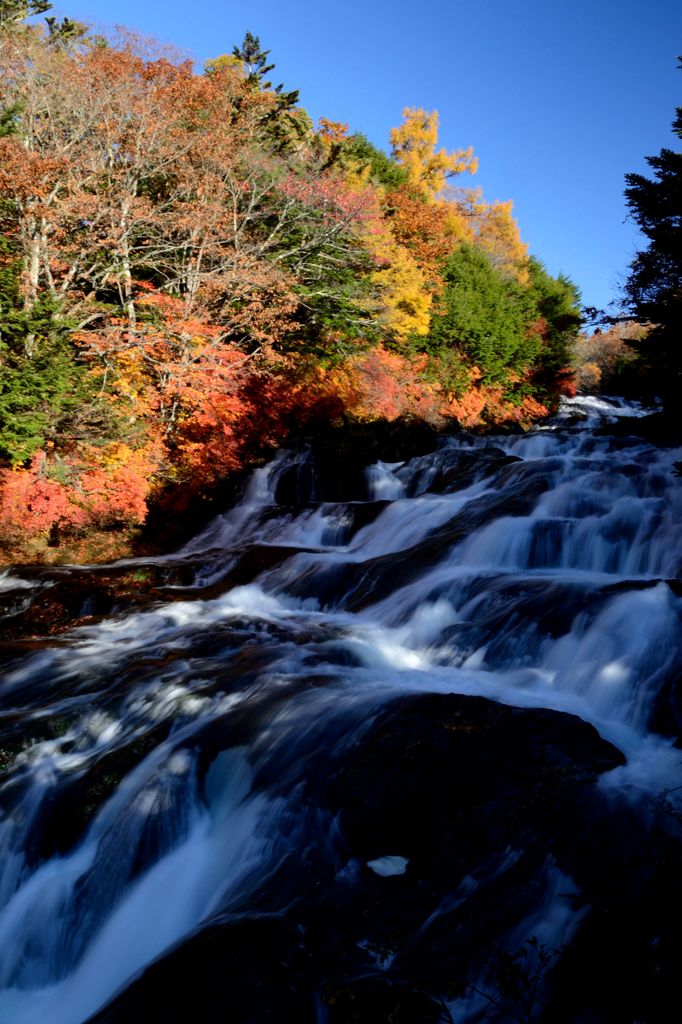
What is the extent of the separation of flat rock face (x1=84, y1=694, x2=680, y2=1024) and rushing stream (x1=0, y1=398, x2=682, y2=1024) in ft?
0.04

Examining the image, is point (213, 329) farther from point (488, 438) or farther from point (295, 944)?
point (295, 944)

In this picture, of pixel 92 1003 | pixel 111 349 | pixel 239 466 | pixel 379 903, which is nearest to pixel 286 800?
pixel 379 903

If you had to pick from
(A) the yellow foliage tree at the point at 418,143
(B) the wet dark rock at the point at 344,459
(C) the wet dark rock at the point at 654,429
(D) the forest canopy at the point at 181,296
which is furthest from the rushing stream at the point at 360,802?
(A) the yellow foliage tree at the point at 418,143

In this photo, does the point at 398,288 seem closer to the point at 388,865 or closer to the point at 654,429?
the point at 654,429

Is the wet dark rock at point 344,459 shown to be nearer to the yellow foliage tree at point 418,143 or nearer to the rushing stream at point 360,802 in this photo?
the rushing stream at point 360,802

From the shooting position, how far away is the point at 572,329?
90.2 feet

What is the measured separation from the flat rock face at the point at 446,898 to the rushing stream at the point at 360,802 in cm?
1

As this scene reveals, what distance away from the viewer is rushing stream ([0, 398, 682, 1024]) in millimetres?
2885

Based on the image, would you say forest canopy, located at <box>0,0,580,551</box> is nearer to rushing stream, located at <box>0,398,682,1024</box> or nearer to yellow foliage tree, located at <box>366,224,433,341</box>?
yellow foliage tree, located at <box>366,224,433,341</box>

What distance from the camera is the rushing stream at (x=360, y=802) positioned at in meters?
2.88

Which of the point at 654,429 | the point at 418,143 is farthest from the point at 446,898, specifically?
the point at 418,143

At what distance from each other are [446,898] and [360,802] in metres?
0.90

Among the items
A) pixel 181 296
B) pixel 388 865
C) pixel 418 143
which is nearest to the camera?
pixel 388 865

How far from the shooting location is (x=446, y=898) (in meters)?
3.34
